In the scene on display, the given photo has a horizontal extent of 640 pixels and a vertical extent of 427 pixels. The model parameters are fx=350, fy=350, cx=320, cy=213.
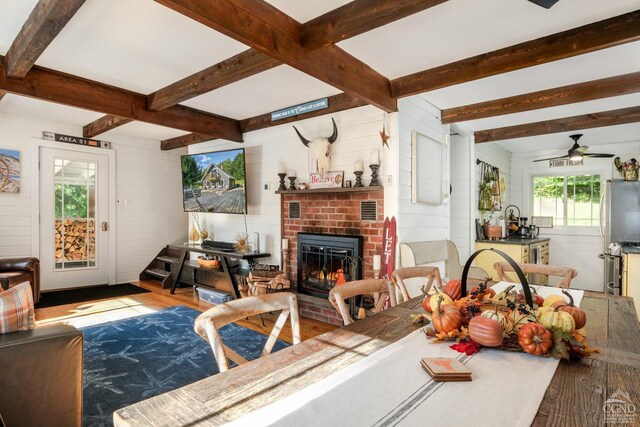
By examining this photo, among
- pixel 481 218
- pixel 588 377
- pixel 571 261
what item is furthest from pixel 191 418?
pixel 571 261

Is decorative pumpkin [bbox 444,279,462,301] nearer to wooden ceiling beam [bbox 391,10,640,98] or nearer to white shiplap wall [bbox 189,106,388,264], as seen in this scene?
wooden ceiling beam [bbox 391,10,640,98]

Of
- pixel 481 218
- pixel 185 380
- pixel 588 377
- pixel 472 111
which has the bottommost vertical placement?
pixel 185 380

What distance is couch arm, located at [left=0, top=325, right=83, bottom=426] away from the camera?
4.88 feet

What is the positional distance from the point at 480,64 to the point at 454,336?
2.36m

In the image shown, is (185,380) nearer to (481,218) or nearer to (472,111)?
(472,111)

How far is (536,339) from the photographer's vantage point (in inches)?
40.9

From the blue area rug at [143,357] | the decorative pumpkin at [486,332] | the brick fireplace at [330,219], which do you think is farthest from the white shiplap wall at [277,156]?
the decorative pumpkin at [486,332]

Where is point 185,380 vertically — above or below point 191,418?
below

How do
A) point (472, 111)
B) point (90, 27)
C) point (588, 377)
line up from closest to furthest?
point (588, 377) < point (90, 27) < point (472, 111)

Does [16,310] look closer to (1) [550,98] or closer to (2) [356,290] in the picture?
(2) [356,290]

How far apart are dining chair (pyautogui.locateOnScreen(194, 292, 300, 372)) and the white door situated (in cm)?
523

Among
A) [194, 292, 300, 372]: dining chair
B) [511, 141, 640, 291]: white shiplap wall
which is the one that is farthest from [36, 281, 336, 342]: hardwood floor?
[511, 141, 640, 291]: white shiplap wall

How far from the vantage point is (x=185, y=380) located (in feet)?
7.95

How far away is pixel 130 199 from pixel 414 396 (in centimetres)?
623
